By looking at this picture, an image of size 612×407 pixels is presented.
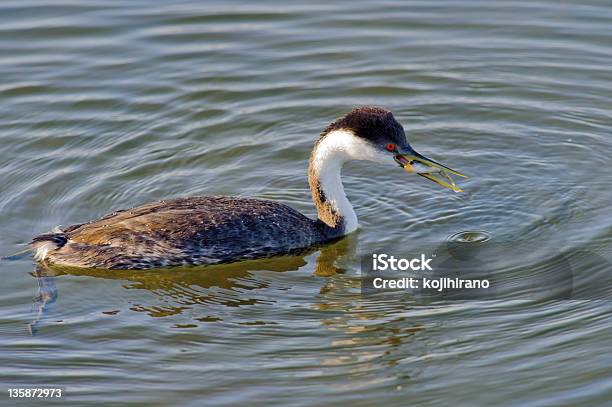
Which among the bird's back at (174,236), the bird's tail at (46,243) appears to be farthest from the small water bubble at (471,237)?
the bird's tail at (46,243)

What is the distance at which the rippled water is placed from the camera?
8109 mm

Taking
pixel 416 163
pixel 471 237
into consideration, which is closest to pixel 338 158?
pixel 416 163

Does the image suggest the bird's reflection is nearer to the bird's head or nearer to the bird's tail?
the bird's tail

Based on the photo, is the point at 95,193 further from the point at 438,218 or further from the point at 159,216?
the point at 438,218

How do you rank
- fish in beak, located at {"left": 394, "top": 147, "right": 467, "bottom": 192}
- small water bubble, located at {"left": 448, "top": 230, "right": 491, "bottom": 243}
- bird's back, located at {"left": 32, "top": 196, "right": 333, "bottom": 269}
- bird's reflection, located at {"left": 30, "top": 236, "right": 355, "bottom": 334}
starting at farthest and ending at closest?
fish in beak, located at {"left": 394, "top": 147, "right": 467, "bottom": 192} → small water bubble, located at {"left": 448, "top": 230, "right": 491, "bottom": 243} → bird's back, located at {"left": 32, "top": 196, "right": 333, "bottom": 269} → bird's reflection, located at {"left": 30, "top": 236, "right": 355, "bottom": 334}

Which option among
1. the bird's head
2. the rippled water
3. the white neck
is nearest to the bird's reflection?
the rippled water

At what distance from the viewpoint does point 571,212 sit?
33.9 ft

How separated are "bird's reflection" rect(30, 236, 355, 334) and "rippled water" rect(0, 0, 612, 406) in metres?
0.03

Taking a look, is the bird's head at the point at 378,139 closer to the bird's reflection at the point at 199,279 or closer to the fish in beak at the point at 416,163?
the fish in beak at the point at 416,163

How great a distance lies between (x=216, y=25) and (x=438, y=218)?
5.59 m

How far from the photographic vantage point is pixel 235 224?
984cm

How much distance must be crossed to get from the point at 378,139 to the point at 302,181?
151 cm

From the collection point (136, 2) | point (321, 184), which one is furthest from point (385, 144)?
point (136, 2)

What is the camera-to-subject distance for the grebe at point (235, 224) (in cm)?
966
